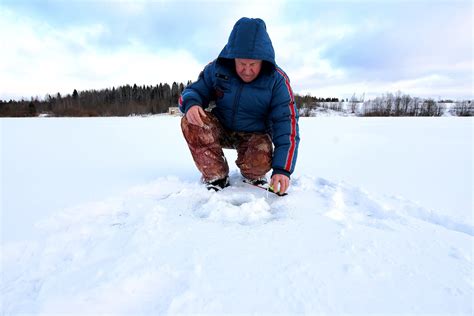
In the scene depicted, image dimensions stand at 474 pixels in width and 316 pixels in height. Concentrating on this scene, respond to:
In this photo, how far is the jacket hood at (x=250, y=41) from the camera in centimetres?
151

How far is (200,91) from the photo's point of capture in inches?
73.3

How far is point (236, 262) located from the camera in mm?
889

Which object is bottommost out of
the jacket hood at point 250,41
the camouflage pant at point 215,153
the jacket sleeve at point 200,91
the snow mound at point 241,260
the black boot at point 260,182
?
the snow mound at point 241,260

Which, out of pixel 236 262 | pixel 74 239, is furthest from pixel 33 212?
pixel 236 262

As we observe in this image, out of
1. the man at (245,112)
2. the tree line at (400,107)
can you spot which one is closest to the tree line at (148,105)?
the tree line at (400,107)

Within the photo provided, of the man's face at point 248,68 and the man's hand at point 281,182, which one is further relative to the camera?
the man's face at point 248,68

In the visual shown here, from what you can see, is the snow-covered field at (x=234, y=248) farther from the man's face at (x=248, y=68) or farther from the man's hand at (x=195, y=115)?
the man's face at (x=248, y=68)

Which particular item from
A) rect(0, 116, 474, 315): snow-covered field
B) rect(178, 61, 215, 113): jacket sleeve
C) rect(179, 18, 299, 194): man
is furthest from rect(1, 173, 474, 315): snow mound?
rect(178, 61, 215, 113): jacket sleeve

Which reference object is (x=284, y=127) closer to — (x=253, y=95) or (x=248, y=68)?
(x=253, y=95)

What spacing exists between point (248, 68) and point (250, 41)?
0.51ft

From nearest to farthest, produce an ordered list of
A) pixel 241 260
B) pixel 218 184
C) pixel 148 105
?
pixel 241 260
pixel 218 184
pixel 148 105

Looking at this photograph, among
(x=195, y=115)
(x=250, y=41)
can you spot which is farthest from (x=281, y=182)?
(x=250, y=41)

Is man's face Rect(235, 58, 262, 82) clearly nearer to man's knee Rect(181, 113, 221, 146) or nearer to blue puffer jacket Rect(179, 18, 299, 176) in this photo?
blue puffer jacket Rect(179, 18, 299, 176)

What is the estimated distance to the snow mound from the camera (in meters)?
0.73
